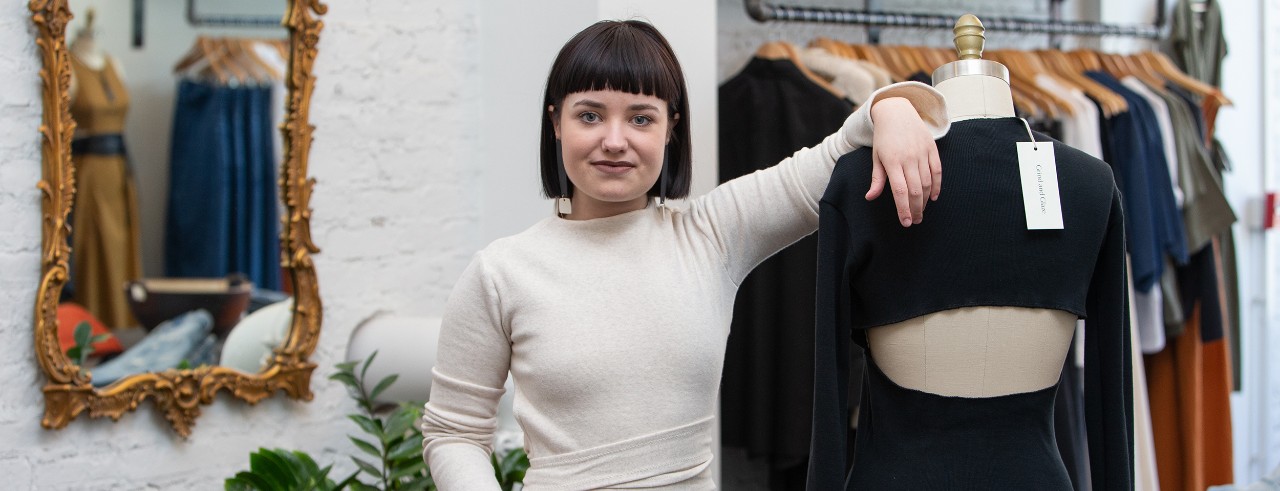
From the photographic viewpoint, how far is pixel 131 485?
232cm

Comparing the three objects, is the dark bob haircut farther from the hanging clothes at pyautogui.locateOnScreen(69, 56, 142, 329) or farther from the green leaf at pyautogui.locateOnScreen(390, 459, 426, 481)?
the hanging clothes at pyautogui.locateOnScreen(69, 56, 142, 329)

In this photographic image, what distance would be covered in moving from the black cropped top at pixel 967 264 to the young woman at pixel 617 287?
58 millimetres

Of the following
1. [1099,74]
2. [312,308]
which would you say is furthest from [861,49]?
[312,308]

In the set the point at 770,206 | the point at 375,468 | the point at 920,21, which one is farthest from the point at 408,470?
the point at 920,21

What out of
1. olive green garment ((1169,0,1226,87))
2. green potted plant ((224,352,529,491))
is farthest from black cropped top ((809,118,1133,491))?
olive green garment ((1169,0,1226,87))

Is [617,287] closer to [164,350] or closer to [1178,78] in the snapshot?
[164,350]

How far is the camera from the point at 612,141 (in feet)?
4.33

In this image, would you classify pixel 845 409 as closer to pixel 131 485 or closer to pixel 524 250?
pixel 524 250

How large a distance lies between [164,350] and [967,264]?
1781 millimetres

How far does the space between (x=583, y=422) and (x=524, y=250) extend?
234mm

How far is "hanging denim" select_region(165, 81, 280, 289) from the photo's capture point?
2.45m

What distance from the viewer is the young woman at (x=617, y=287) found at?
133 centimetres

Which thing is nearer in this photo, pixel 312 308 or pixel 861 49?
pixel 312 308

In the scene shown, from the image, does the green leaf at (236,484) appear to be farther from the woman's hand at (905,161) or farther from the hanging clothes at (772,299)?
the woman's hand at (905,161)
